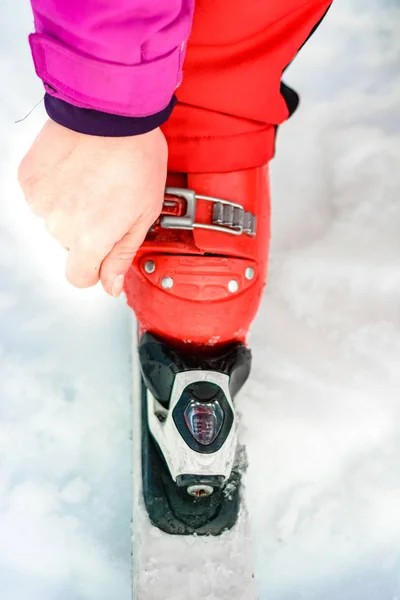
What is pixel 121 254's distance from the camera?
514 mm

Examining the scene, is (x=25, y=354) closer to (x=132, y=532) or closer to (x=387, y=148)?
(x=132, y=532)

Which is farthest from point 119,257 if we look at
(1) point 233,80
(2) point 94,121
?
(1) point 233,80

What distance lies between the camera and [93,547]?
73 cm

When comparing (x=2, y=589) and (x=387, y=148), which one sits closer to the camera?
(x=2, y=589)

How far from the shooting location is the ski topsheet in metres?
0.66

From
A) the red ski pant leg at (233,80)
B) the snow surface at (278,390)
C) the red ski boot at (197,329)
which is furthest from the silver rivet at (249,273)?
the snow surface at (278,390)

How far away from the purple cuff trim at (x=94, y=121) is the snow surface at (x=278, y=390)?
1.38 ft

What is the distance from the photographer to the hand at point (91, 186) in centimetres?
47

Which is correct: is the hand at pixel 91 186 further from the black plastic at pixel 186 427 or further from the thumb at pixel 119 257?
the black plastic at pixel 186 427

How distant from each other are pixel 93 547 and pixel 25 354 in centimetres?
26

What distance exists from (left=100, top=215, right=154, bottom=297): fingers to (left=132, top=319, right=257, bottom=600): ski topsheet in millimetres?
299

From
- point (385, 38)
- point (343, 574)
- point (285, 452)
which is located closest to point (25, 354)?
point (285, 452)

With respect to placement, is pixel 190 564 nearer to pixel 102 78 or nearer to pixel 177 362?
pixel 177 362

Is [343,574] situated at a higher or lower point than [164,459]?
lower
